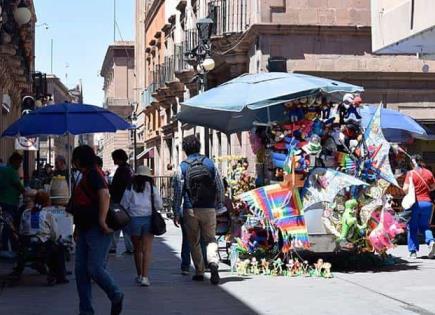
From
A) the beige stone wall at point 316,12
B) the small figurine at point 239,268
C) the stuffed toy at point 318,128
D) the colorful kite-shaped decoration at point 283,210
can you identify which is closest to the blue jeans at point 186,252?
the small figurine at point 239,268

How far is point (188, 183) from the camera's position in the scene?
1173cm

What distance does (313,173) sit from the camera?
12852mm

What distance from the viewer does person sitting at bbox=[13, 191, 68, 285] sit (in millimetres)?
11422

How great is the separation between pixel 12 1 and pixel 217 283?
1230 centimetres

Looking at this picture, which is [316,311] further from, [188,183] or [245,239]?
[245,239]

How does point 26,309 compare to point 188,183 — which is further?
point 188,183

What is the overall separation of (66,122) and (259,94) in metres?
3.80

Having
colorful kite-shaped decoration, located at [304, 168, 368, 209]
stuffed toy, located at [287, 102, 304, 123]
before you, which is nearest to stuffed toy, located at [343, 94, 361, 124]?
stuffed toy, located at [287, 102, 304, 123]

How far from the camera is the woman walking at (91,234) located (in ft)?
27.9

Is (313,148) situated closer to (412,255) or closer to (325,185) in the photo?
(325,185)

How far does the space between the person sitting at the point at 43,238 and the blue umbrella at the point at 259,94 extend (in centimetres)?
318

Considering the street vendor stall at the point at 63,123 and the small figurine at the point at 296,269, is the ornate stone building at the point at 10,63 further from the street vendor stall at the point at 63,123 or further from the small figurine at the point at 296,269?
the small figurine at the point at 296,269

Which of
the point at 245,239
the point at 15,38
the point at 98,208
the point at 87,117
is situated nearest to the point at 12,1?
the point at 15,38

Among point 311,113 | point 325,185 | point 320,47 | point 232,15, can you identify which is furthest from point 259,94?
point 232,15
